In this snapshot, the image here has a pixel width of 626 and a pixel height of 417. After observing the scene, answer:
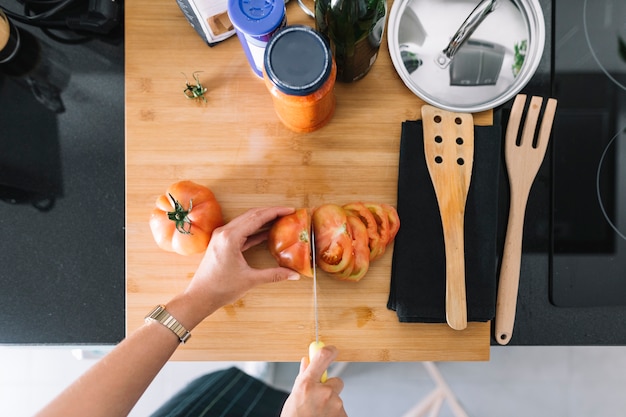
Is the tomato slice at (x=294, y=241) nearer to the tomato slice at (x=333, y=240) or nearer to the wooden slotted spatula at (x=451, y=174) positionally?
the tomato slice at (x=333, y=240)

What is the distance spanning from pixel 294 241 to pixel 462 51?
445 mm

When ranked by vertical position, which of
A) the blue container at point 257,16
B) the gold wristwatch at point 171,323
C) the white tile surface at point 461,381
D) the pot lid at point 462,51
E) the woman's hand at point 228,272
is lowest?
the white tile surface at point 461,381

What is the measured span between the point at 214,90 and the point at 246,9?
0.67 feet

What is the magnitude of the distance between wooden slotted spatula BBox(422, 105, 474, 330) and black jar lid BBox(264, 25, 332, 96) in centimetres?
26

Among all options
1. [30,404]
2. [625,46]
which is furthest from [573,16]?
[30,404]

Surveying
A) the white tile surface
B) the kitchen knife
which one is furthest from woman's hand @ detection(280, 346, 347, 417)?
the white tile surface

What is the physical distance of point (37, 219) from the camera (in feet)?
2.98

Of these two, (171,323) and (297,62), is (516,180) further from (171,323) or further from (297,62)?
(171,323)

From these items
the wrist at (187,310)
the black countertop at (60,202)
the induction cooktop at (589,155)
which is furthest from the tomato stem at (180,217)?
the induction cooktop at (589,155)

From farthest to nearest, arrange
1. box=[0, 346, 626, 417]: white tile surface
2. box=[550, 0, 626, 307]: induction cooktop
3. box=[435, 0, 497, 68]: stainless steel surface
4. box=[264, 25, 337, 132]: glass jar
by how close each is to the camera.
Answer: box=[0, 346, 626, 417]: white tile surface
box=[550, 0, 626, 307]: induction cooktop
box=[435, 0, 497, 68]: stainless steel surface
box=[264, 25, 337, 132]: glass jar

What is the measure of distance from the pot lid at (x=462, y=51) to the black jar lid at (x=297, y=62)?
237 mm

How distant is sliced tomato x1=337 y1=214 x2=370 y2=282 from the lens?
754 millimetres

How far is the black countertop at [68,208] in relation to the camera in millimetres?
908

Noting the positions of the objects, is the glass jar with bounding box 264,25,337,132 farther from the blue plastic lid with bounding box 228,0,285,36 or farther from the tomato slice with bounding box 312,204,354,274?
the tomato slice with bounding box 312,204,354,274
